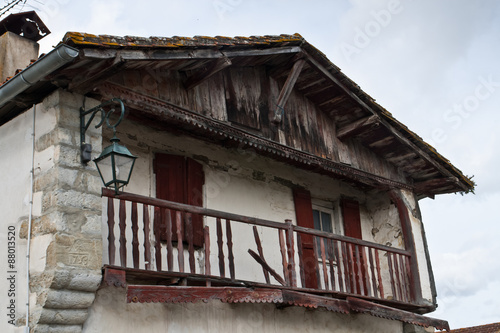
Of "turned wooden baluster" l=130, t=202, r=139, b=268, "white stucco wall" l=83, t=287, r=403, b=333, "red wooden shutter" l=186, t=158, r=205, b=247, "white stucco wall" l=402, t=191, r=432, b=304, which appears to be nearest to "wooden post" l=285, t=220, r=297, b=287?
"white stucco wall" l=83, t=287, r=403, b=333

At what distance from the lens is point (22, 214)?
21.8 ft

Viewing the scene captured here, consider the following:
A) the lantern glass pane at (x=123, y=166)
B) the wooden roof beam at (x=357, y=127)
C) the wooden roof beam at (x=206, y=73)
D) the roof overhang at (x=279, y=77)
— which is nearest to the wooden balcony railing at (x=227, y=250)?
the lantern glass pane at (x=123, y=166)

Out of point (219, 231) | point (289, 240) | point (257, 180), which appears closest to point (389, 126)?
point (257, 180)

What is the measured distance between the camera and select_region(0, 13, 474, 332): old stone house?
6.39m

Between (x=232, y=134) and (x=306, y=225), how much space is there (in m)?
2.62

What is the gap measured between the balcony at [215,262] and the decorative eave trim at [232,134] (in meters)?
1.12

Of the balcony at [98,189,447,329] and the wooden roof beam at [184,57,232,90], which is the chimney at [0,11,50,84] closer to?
the wooden roof beam at [184,57,232,90]

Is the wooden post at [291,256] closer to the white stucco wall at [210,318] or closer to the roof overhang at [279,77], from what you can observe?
the white stucco wall at [210,318]

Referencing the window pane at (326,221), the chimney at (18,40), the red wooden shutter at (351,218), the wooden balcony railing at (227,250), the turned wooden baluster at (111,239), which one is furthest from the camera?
the red wooden shutter at (351,218)

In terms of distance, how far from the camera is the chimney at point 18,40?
917cm

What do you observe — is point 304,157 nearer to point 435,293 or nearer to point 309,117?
point 309,117

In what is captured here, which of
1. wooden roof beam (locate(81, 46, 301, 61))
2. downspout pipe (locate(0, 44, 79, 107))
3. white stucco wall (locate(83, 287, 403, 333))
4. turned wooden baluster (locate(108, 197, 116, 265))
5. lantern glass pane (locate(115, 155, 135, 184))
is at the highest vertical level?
wooden roof beam (locate(81, 46, 301, 61))

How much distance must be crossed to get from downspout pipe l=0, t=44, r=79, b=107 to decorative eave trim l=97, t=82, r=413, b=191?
0.80m

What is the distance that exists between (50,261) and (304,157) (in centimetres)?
454
